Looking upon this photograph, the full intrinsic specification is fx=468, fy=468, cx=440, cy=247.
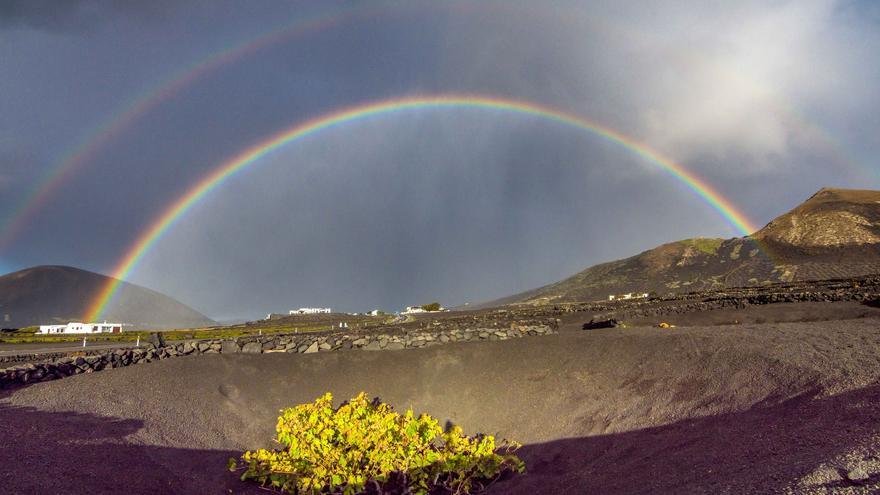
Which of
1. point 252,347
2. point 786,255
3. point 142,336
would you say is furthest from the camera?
point 786,255

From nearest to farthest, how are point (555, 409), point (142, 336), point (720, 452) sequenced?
point (720, 452) < point (555, 409) < point (142, 336)

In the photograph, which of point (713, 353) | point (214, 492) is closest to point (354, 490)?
point (214, 492)

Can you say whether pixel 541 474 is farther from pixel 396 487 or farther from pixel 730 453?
pixel 730 453

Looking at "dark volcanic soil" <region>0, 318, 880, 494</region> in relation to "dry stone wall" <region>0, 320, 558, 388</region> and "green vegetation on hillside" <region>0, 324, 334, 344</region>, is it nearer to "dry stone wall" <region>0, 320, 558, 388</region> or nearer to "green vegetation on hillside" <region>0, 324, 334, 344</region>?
"dry stone wall" <region>0, 320, 558, 388</region>

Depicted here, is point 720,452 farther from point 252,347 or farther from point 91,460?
point 252,347

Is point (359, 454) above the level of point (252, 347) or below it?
below

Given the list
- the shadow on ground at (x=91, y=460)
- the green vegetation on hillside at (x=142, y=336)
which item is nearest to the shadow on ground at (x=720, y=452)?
the shadow on ground at (x=91, y=460)

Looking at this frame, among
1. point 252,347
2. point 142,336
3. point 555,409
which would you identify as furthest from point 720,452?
point 142,336

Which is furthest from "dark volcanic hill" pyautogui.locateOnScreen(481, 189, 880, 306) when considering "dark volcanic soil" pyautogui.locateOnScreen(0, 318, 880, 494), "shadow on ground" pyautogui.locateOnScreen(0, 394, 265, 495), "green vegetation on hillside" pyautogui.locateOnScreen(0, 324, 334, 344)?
"shadow on ground" pyautogui.locateOnScreen(0, 394, 265, 495)
